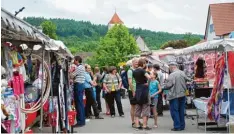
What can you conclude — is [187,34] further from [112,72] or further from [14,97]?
[14,97]

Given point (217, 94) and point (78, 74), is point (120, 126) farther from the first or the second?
point (217, 94)

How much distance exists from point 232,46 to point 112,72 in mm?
6157

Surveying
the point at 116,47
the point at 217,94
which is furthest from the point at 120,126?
the point at 116,47

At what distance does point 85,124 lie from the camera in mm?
12766

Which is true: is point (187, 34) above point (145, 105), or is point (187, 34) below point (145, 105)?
above

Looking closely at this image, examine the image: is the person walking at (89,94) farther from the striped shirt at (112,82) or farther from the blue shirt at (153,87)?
the blue shirt at (153,87)

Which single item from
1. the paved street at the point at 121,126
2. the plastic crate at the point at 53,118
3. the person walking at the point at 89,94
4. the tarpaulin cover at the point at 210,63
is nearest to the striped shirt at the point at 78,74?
the paved street at the point at 121,126

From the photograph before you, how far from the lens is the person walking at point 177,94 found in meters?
11.2

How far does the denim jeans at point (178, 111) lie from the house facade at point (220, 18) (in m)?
39.8

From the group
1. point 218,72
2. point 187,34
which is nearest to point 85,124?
point 218,72

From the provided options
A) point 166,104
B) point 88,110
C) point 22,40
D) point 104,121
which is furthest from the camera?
point 166,104

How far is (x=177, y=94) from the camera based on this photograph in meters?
11.2

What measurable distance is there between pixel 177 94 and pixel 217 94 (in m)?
1.15

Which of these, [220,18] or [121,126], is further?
[220,18]
